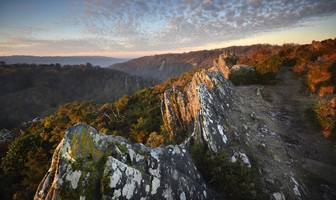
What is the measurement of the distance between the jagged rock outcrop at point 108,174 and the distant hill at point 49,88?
10092 cm

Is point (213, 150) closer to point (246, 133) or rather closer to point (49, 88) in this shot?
point (246, 133)

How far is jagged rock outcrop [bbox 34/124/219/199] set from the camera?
443 cm

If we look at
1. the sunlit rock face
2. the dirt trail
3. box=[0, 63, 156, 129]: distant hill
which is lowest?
box=[0, 63, 156, 129]: distant hill

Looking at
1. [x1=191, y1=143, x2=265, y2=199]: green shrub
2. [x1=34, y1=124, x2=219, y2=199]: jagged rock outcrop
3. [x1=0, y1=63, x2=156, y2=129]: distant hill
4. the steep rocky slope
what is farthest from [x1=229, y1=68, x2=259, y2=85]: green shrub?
[x1=0, y1=63, x2=156, y2=129]: distant hill

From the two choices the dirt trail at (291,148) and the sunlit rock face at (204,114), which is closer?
the dirt trail at (291,148)

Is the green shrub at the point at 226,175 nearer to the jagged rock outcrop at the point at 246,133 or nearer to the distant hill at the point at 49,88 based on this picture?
the jagged rock outcrop at the point at 246,133

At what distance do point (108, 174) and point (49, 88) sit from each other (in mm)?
142325

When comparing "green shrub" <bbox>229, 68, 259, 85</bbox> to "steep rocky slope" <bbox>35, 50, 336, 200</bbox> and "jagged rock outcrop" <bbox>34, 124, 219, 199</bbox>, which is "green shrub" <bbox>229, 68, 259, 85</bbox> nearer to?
"steep rocky slope" <bbox>35, 50, 336, 200</bbox>

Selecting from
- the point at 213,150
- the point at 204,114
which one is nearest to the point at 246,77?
the point at 204,114

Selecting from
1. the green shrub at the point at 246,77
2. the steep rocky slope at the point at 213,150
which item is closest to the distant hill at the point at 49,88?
the green shrub at the point at 246,77

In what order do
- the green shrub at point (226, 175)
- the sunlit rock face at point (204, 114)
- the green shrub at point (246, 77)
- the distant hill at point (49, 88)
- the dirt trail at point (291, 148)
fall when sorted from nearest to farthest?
→ the green shrub at point (226, 175) → the dirt trail at point (291, 148) → the sunlit rock face at point (204, 114) → the green shrub at point (246, 77) → the distant hill at point (49, 88)

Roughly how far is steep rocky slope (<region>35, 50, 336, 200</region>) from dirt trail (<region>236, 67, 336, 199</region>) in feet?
0.12

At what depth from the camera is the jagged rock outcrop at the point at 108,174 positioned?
14.5 ft

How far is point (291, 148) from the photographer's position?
9742 millimetres
